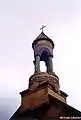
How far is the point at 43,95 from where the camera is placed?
14.8 meters

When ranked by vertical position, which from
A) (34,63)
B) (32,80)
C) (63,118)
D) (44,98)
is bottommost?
(63,118)

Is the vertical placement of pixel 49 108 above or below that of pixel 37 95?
below

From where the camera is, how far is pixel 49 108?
13.9 metres

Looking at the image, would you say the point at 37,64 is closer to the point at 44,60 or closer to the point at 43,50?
the point at 43,50

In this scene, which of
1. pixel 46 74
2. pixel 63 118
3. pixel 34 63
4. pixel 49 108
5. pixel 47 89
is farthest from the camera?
pixel 34 63

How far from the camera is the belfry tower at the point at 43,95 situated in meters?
13.6

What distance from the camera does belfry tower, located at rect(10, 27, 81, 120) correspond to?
13.6 meters

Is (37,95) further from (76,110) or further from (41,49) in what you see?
(41,49)

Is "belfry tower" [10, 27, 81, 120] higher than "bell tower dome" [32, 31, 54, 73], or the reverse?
"bell tower dome" [32, 31, 54, 73]

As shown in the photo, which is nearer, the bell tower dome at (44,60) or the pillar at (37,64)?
the bell tower dome at (44,60)

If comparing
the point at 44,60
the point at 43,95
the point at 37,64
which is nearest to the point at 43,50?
the point at 44,60

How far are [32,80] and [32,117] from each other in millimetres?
3169

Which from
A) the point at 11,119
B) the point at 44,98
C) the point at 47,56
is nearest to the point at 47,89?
the point at 44,98

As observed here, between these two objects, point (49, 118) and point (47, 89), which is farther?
point (47, 89)
